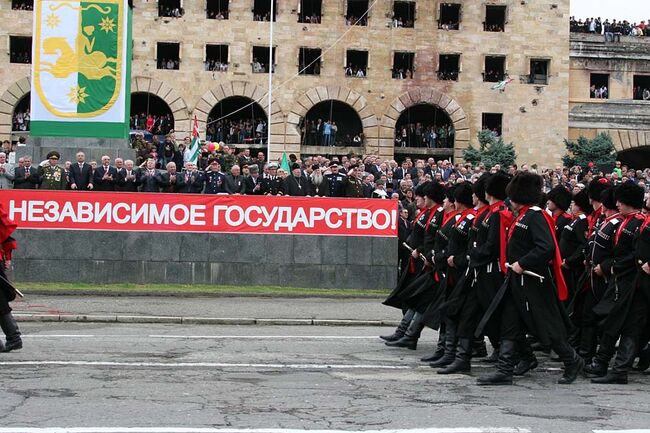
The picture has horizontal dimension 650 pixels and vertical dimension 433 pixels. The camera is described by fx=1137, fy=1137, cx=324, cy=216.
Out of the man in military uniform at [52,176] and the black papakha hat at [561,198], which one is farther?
the man in military uniform at [52,176]

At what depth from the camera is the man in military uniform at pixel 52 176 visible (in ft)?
79.2

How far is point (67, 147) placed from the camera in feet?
89.9

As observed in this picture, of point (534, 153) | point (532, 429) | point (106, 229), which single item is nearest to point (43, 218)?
point (106, 229)

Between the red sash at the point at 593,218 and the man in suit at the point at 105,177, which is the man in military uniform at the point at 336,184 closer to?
the man in suit at the point at 105,177

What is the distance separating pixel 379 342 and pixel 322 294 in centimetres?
736

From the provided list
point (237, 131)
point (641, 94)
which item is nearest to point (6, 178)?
point (237, 131)

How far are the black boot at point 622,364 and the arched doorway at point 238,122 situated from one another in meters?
41.8

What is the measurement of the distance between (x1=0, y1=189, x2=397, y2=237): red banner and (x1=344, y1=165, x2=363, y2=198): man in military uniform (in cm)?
262

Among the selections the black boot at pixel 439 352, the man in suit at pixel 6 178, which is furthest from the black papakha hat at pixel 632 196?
the man in suit at pixel 6 178

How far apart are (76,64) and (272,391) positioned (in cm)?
1799

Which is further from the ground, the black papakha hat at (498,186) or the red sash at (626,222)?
the black papakha hat at (498,186)

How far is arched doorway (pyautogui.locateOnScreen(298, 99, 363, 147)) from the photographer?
5541cm

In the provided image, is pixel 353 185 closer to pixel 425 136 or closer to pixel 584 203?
pixel 584 203

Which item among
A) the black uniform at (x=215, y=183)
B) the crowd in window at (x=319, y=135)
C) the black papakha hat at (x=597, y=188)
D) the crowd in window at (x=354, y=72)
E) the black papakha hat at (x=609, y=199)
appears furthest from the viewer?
the crowd in window at (x=354, y=72)
